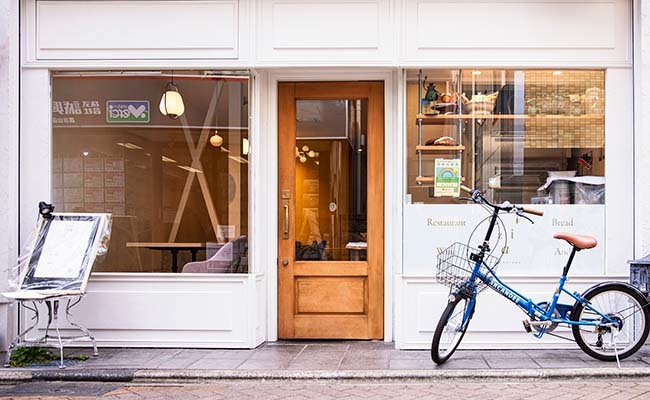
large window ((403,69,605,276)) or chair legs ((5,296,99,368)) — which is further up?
large window ((403,69,605,276))

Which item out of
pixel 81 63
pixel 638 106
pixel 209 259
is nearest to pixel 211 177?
pixel 209 259

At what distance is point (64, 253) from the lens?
632 centimetres

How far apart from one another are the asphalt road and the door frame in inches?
57.5

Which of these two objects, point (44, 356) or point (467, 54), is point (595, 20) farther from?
point (44, 356)

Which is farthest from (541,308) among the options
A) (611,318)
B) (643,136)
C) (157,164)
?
(157,164)

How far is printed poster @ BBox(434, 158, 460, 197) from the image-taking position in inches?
264

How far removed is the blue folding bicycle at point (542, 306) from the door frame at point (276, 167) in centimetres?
94

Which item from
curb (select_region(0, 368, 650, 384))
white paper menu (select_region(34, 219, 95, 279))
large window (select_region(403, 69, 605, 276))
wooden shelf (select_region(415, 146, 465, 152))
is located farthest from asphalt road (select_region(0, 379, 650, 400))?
wooden shelf (select_region(415, 146, 465, 152))

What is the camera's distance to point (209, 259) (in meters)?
6.88

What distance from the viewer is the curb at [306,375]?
5.66m

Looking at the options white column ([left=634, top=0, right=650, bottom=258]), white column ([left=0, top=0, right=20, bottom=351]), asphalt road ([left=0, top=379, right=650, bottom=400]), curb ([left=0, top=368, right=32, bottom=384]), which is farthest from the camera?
white column ([left=0, top=0, right=20, bottom=351])

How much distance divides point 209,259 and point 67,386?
180cm

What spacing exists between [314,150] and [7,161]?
295 centimetres

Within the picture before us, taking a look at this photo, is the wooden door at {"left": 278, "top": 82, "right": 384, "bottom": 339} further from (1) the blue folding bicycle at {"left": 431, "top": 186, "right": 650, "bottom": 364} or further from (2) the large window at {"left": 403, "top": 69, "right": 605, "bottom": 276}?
(1) the blue folding bicycle at {"left": 431, "top": 186, "right": 650, "bottom": 364}
